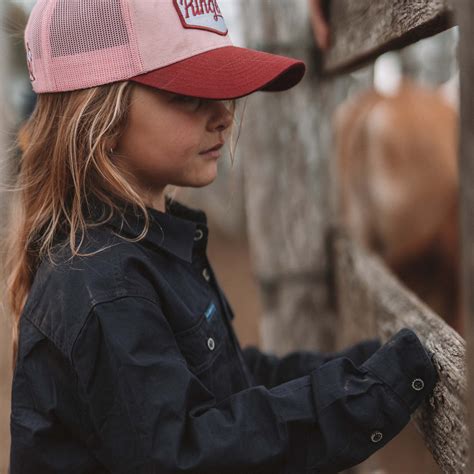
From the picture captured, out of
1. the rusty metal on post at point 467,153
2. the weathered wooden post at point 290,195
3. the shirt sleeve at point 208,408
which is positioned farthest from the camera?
the weathered wooden post at point 290,195

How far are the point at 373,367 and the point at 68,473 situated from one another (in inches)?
20.4

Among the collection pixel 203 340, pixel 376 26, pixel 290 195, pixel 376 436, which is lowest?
pixel 290 195

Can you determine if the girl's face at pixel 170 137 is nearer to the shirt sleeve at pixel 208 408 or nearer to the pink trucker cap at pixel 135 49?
the pink trucker cap at pixel 135 49

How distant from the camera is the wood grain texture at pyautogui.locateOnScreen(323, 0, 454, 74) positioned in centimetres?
109

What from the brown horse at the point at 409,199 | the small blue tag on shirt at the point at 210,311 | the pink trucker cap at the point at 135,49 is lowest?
the brown horse at the point at 409,199

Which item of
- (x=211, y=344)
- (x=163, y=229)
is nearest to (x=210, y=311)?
(x=211, y=344)

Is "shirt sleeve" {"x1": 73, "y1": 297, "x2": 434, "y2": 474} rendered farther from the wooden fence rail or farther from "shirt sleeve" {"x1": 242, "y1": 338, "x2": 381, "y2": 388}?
"shirt sleeve" {"x1": 242, "y1": 338, "x2": 381, "y2": 388}

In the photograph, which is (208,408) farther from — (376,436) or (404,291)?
(404,291)

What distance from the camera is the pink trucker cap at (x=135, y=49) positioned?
124cm

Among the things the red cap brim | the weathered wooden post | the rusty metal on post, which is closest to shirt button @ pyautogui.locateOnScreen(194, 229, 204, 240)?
the red cap brim

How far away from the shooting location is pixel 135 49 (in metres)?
1.24

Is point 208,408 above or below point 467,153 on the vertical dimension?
below

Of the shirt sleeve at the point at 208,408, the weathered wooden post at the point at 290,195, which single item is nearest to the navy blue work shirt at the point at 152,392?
the shirt sleeve at the point at 208,408

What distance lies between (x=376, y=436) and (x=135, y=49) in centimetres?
74
